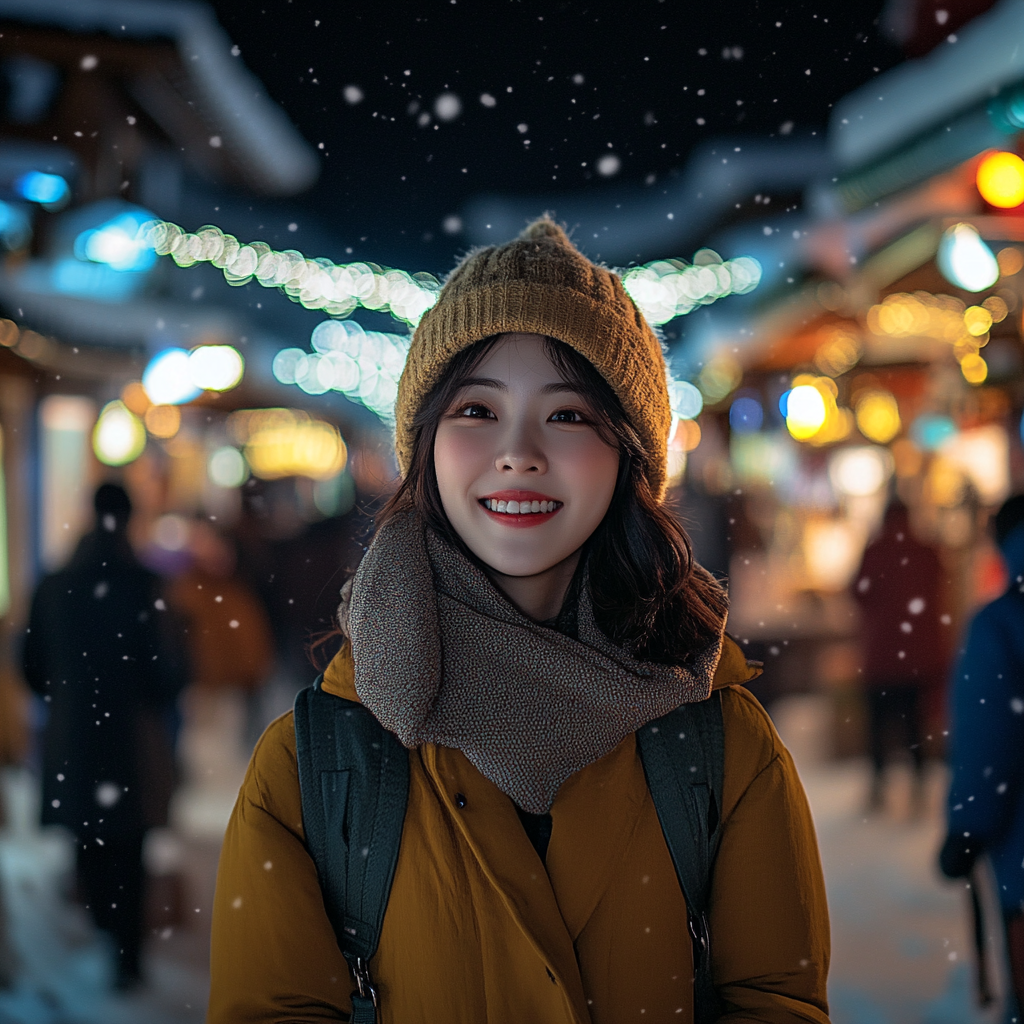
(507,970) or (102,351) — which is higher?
(102,351)

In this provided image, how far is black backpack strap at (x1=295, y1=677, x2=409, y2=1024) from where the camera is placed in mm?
1047

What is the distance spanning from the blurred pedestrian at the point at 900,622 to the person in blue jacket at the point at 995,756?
159 cm

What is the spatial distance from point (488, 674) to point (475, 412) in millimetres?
379

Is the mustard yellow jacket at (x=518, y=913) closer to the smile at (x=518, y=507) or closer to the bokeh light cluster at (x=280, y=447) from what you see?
the smile at (x=518, y=507)

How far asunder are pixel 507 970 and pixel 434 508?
2.08 feet

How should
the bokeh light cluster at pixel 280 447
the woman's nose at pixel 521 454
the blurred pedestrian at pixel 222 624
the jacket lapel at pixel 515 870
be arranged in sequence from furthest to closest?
the bokeh light cluster at pixel 280 447
the blurred pedestrian at pixel 222 624
the woman's nose at pixel 521 454
the jacket lapel at pixel 515 870

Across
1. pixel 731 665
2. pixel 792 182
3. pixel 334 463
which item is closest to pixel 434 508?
pixel 731 665

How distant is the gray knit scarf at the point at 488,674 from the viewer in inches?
42.3

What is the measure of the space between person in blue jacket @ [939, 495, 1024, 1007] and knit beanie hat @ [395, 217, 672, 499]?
1.45m

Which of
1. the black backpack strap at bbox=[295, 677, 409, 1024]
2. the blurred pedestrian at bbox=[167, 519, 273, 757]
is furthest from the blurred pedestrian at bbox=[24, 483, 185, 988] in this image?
the black backpack strap at bbox=[295, 677, 409, 1024]

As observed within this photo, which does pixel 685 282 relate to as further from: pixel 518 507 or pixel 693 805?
pixel 693 805

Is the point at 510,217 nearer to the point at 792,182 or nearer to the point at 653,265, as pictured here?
the point at 653,265

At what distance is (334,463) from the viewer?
15.9 feet

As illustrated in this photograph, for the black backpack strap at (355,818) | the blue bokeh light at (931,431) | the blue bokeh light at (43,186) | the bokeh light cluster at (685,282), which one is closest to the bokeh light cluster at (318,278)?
the bokeh light cluster at (685,282)
